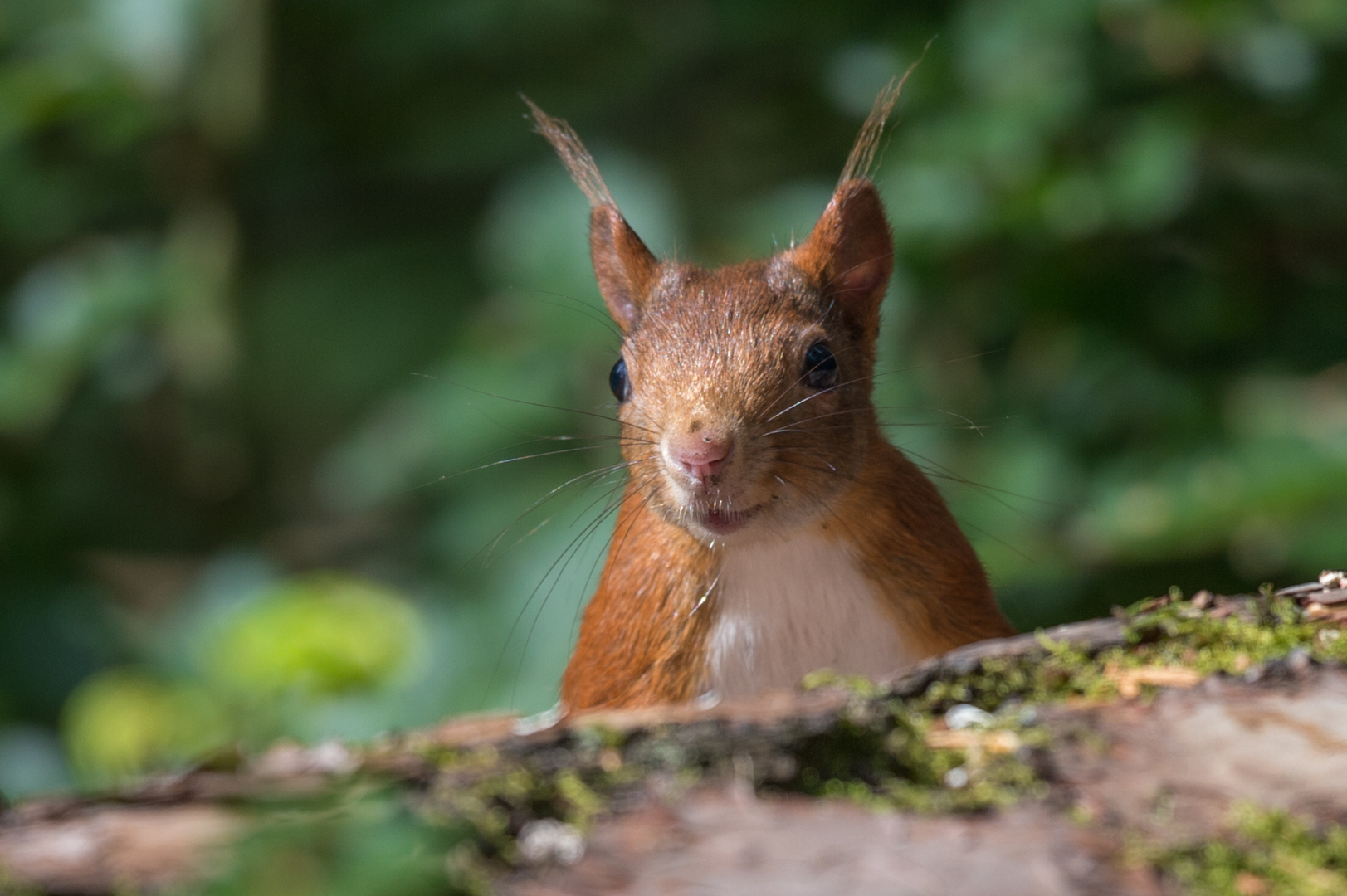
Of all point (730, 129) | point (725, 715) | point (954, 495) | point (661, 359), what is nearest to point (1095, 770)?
point (725, 715)

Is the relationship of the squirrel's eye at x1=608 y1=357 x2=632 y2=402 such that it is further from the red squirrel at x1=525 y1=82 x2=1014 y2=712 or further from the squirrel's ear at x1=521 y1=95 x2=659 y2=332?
the squirrel's ear at x1=521 y1=95 x2=659 y2=332

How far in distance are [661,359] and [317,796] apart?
3.78 ft

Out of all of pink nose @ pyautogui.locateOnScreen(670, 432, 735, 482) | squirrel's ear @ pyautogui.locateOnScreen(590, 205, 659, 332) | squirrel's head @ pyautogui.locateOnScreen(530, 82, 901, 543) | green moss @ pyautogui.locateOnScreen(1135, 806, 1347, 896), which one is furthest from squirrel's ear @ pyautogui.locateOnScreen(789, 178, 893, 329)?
green moss @ pyautogui.locateOnScreen(1135, 806, 1347, 896)

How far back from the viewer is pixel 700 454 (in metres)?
1.85

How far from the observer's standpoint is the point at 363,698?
9.45ft

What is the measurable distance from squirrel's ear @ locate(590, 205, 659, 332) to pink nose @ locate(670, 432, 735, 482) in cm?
48

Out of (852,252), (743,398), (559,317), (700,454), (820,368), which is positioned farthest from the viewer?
(559,317)

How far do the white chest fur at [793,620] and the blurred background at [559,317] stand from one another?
0.31 m

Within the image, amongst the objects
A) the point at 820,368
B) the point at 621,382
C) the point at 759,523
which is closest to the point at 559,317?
the point at 621,382

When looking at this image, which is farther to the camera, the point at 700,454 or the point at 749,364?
the point at 749,364

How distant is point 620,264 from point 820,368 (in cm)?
42

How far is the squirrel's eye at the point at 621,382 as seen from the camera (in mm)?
2195

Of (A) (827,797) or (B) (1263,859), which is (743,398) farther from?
(B) (1263,859)

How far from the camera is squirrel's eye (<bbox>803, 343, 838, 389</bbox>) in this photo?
210cm
